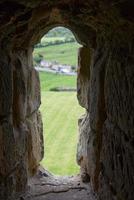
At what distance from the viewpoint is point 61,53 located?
2786cm

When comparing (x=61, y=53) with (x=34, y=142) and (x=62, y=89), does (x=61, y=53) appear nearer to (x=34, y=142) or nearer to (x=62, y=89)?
(x=62, y=89)

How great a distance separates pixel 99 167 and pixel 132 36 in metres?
2.98

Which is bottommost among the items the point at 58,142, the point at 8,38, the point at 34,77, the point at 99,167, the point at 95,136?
the point at 58,142

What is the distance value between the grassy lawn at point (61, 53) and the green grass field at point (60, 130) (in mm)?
3820

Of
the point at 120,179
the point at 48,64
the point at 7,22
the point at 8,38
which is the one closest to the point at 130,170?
the point at 120,179

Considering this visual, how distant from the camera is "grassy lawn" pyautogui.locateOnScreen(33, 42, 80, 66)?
89.5 feet

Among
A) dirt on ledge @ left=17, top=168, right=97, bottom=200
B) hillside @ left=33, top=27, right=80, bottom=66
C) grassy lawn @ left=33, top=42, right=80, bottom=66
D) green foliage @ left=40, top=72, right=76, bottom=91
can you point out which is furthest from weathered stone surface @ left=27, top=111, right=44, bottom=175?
grassy lawn @ left=33, top=42, right=80, bottom=66

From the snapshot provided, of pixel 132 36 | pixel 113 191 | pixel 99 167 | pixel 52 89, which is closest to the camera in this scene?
pixel 132 36

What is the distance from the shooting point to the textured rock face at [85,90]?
4.28 metres

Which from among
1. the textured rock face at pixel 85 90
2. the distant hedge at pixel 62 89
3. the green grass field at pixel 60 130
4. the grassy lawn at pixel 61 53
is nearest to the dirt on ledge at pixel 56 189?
the textured rock face at pixel 85 90

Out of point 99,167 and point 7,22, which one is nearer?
point 7,22

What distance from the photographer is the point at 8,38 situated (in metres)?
5.77

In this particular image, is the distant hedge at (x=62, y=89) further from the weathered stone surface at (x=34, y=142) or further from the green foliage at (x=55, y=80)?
the weathered stone surface at (x=34, y=142)

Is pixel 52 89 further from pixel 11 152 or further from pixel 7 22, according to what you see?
pixel 7 22
